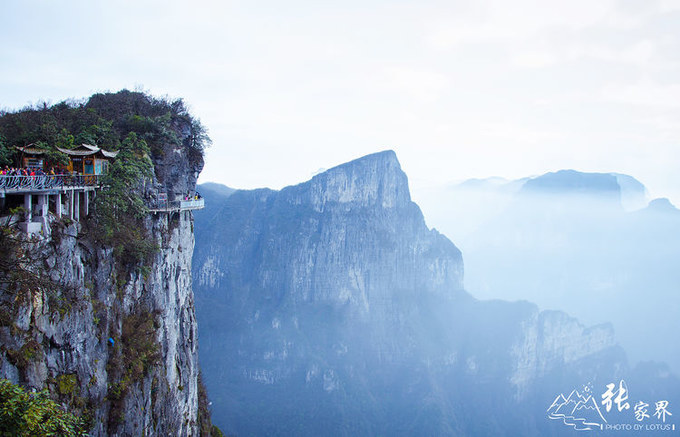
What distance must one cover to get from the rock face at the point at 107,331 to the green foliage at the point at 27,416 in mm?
1409

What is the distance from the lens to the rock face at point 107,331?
39.4ft

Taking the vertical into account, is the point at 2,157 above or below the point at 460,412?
above

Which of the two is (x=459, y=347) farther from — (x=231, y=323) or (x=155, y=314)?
(x=155, y=314)

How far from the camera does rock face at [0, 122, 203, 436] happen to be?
1201 cm

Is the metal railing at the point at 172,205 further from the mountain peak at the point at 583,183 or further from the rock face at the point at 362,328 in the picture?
the mountain peak at the point at 583,183

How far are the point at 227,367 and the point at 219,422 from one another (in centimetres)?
1352

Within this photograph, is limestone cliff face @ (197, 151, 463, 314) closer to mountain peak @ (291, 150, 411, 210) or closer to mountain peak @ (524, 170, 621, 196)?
mountain peak @ (291, 150, 411, 210)

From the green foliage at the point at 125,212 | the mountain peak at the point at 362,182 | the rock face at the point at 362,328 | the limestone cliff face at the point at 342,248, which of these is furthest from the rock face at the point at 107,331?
the mountain peak at the point at 362,182

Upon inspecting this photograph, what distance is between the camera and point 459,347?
78688 millimetres

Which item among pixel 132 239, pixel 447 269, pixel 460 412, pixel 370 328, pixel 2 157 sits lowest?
pixel 460 412

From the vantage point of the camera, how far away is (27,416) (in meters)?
9.26

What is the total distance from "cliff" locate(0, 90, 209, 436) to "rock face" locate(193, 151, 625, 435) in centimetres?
4353

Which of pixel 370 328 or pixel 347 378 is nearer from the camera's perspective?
pixel 347 378

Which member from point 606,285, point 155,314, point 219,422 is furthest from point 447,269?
point 155,314
